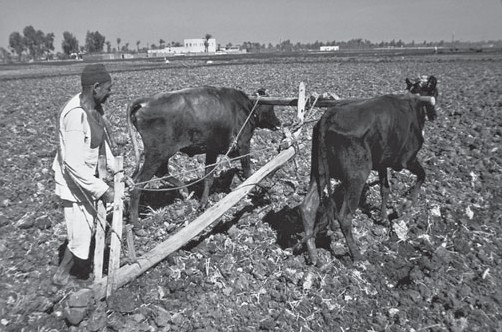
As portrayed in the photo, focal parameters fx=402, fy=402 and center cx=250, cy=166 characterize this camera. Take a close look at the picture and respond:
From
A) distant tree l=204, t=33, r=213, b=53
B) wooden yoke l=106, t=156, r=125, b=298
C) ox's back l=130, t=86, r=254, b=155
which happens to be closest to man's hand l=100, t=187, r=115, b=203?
wooden yoke l=106, t=156, r=125, b=298

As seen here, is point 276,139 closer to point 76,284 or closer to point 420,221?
point 420,221

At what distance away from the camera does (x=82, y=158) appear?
4.08 m

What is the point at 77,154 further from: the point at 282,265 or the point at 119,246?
the point at 282,265

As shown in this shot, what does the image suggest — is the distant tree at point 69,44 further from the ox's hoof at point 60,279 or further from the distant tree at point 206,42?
the ox's hoof at point 60,279

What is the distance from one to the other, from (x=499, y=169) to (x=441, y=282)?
449 cm

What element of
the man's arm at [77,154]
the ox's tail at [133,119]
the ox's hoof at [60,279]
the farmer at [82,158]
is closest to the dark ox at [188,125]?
the ox's tail at [133,119]

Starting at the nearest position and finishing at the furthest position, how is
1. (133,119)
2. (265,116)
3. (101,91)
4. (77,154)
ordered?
(77,154)
(101,91)
(133,119)
(265,116)

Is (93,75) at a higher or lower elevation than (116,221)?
higher

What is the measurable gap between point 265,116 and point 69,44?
144715mm

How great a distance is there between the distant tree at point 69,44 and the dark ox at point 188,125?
14411 cm

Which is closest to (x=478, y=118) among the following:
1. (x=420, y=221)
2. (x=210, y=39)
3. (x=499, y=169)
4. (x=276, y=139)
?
(x=499, y=169)

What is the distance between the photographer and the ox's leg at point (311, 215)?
5.26 m

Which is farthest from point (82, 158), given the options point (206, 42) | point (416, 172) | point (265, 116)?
point (206, 42)

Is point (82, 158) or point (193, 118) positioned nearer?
point (82, 158)
